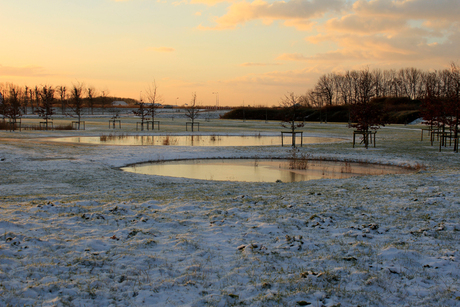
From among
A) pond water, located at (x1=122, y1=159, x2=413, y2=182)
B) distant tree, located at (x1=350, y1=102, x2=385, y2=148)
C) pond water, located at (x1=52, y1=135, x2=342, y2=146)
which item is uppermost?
distant tree, located at (x1=350, y1=102, x2=385, y2=148)

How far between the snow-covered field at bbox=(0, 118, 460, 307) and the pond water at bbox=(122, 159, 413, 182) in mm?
3859

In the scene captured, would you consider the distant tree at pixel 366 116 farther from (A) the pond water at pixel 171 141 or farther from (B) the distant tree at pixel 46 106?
(B) the distant tree at pixel 46 106

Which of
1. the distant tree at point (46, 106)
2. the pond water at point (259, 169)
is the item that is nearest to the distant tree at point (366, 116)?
the pond water at point (259, 169)

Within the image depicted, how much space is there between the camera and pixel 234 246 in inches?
242

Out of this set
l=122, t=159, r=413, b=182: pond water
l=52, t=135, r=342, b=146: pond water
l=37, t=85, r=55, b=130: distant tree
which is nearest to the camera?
l=122, t=159, r=413, b=182: pond water

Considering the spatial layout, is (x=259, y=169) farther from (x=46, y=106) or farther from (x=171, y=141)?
(x=46, y=106)

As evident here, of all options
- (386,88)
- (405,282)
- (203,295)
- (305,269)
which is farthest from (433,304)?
(386,88)

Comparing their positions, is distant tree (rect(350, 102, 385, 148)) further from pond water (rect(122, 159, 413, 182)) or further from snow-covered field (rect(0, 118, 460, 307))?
snow-covered field (rect(0, 118, 460, 307))

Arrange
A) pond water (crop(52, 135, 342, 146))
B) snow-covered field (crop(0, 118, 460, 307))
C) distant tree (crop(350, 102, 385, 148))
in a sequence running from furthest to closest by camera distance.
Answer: pond water (crop(52, 135, 342, 146)), distant tree (crop(350, 102, 385, 148)), snow-covered field (crop(0, 118, 460, 307))

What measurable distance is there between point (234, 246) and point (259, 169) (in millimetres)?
10708

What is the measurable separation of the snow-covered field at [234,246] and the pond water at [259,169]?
3859mm

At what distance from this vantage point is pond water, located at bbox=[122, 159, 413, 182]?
48.9ft

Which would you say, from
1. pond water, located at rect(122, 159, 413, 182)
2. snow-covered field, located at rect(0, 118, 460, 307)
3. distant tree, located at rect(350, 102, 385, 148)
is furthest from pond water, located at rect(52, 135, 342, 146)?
snow-covered field, located at rect(0, 118, 460, 307)

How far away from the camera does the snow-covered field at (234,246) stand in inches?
179
